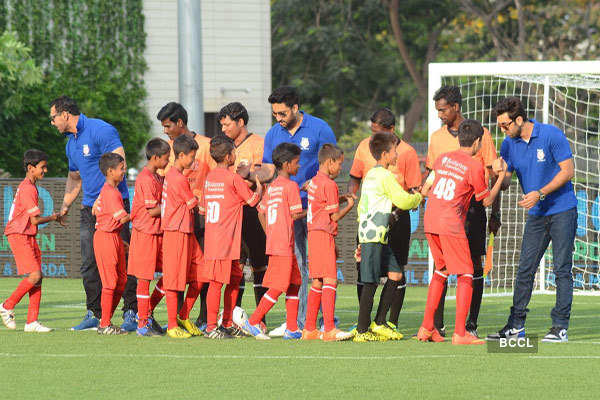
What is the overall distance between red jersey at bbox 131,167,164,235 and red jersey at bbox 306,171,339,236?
140cm

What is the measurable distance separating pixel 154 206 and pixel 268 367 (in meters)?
2.43

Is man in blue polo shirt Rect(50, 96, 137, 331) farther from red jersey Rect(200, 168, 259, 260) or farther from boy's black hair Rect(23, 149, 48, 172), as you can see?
red jersey Rect(200, 168, 259, 260)

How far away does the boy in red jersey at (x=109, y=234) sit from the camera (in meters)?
10.8

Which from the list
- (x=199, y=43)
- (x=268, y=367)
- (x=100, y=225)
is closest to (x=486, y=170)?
(x=268, y=367)

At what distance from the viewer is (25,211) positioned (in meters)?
11.3

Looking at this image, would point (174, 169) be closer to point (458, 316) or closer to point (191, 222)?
point (191, 222)

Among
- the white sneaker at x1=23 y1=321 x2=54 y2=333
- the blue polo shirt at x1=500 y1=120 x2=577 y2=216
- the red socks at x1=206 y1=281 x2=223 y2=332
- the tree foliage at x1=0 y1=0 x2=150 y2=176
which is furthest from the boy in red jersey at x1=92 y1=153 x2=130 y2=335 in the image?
the tree foliage at x1=0 y1=0 x2=150 y2=176

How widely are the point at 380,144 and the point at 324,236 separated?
3.17 ft

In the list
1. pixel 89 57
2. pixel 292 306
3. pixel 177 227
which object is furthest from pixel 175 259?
pixel 89 57

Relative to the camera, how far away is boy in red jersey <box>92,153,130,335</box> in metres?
10.8

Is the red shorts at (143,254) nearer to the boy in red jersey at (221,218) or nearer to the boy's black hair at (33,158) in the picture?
the boy in red jersey at (221,218)

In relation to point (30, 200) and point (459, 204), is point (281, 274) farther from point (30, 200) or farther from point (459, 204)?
point (30, 200)

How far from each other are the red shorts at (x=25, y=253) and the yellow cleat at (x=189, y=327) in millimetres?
1473

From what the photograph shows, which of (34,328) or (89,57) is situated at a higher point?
(89,57)
